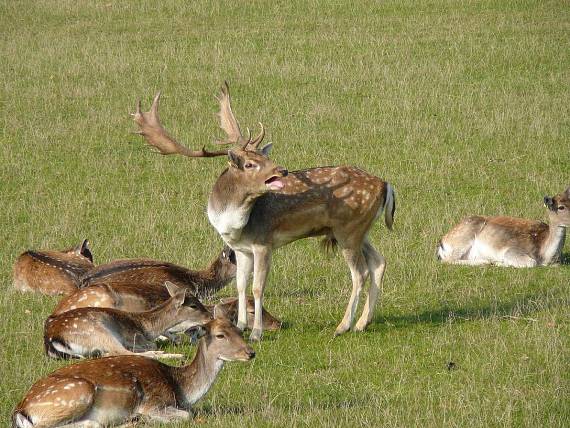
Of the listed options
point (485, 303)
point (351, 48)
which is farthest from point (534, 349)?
point (351, 48)

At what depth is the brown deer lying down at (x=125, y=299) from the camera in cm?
909

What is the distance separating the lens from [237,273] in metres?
9.59

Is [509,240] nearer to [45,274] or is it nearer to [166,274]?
[166,274]

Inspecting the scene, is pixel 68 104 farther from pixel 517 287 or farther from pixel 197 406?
pixel 197 406

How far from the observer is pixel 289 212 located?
9.42 m

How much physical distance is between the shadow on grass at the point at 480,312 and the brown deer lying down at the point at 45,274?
9.03 ft

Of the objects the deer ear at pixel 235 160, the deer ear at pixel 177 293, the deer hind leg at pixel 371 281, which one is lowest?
the deer hind leg at pixel 371 281

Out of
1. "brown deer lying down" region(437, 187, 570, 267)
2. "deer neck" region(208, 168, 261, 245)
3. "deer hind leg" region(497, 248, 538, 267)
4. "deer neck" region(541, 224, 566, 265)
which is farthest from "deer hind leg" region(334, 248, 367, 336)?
"deer neck" region(541, 224, 566, 265)

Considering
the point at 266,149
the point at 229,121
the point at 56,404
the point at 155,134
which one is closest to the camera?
the point at 56,404

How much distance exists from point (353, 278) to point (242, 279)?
2.86ft

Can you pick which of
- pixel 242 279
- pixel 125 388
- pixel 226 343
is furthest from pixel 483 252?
pixel 125 388

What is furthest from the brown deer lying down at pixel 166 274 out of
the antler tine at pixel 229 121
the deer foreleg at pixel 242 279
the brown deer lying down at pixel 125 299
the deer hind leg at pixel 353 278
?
the deer hind leg at pixel 353 278

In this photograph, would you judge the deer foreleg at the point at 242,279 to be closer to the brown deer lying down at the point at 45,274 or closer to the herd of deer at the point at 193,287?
the herd of deer at the point at 193,287

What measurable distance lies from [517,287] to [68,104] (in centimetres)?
968
